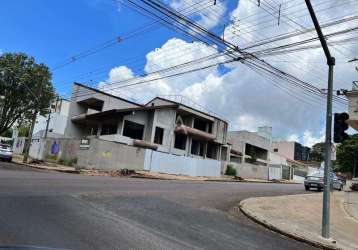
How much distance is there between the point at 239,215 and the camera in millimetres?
14492

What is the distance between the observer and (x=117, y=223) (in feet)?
32.3

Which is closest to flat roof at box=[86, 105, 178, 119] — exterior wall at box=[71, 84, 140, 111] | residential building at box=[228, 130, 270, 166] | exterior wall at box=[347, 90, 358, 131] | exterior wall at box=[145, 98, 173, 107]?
exterior wall at box=[145, 98, 173, 107]

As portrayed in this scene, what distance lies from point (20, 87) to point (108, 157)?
16.8m

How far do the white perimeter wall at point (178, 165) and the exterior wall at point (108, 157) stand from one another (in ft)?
4.53

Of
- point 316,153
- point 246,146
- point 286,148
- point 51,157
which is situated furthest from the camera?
point 316,153

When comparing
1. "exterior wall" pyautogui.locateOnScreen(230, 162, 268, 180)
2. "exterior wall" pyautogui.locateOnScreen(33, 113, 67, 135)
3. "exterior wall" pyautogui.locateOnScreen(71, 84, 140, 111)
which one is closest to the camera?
"exterior wall" pyautogui.locateOnScreen(71, 84, 140, 111)

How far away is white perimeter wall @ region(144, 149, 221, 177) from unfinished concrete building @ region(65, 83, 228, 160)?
3633mm

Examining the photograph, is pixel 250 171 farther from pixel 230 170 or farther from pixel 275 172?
pixel 275 172

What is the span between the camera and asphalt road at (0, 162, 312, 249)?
7898mm

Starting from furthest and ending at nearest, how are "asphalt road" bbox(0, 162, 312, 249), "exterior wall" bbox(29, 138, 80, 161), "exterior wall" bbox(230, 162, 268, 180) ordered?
"exterior wall" bbox(230, 162, 268, 180)
"exterior wall" bbox(29, 138, 80, 161)
"asphalt road" bbox(0, 162, 312, 249)

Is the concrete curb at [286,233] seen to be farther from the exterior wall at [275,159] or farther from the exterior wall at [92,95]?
the exterior wall at [275,159]

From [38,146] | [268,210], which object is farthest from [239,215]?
[38,146]

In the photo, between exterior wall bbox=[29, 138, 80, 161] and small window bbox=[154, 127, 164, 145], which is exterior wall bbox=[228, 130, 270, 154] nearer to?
small window bbox=[154, 127, 164, 145]

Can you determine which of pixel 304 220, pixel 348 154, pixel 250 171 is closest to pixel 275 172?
pixel 250 171
